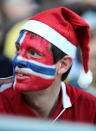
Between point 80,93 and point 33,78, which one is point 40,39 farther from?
point 80,93

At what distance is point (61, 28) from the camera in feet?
3.96

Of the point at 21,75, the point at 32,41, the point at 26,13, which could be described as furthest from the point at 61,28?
the point at 26,13

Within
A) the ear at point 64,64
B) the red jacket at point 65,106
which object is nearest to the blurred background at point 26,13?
the red jacket at point 65,106

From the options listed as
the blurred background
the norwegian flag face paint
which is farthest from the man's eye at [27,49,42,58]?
the blurred background

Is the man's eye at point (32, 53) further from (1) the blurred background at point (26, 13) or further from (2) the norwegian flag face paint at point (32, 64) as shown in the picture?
(1) the blurred background at point (26, 13)

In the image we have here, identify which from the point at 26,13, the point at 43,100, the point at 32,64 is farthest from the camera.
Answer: the point at 26,13

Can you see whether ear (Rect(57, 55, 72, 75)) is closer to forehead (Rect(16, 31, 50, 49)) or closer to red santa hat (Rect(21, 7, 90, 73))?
red santa hat (Rect(21, 7, 90, 73))

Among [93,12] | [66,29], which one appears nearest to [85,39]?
[66,29]

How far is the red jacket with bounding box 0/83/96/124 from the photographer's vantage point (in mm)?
Answer: 1193

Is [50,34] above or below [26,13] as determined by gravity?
above

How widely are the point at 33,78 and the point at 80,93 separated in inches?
13.9

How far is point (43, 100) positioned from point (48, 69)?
180 millimetres

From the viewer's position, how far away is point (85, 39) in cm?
127

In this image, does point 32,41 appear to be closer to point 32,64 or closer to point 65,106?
point 32,64
